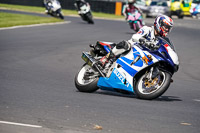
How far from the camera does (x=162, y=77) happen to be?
8188 millimetres

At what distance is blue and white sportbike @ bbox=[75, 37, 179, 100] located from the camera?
811 cm

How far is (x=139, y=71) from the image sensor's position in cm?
831

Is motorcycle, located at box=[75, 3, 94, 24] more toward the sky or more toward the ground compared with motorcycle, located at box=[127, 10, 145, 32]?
more toward the ground

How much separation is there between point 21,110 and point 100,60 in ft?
8.37

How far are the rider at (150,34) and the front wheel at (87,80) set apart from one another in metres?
0.51

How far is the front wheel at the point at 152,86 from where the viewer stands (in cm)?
802

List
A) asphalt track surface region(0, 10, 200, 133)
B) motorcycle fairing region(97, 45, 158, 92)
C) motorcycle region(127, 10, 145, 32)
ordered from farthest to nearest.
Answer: motorcycle region(127, 10, 145, 32) → motorcycle fairing region(97, 45, 158, 92) → asphalt track surface region(0, 10, 200, 133)

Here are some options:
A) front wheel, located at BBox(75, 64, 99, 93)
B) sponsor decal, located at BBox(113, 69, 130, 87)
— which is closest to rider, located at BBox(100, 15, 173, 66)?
sponsor decal, located at BBox(113, 69, 130, 87)

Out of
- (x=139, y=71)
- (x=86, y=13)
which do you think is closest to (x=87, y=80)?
(x=139, y=71)

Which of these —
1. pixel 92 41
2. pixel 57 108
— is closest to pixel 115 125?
pixel 57 108

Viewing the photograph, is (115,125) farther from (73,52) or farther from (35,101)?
(73,52)

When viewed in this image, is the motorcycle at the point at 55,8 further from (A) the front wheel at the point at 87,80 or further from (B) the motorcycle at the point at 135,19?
(A) the front wheel at the point at 87,80

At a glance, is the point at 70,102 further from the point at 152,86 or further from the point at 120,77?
the point at 152,86

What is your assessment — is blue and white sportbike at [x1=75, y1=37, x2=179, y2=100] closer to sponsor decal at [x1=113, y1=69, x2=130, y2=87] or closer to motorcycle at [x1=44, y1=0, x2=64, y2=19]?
sponsor decal at [x1=113, y1=69, x2=130, y2=87]
